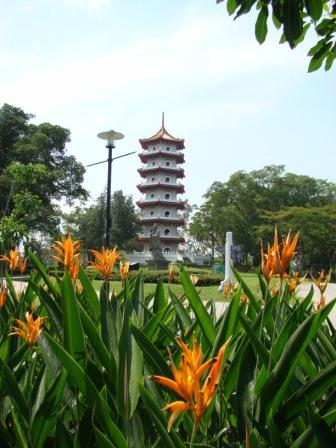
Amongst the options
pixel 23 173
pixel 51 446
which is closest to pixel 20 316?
pixel 51 446

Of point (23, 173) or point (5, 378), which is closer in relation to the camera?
point (5, 378)

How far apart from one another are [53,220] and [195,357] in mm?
31871

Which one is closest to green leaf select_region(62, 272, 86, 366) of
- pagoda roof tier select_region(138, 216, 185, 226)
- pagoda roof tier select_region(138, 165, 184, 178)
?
pagoda roof tier select_region(138, 216, 185, 226)

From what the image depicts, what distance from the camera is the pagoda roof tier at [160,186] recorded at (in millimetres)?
45625

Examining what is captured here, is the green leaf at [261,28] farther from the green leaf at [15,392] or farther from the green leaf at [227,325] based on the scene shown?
the green leaf at [15,392]

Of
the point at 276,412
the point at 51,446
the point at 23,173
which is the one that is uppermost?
the point at 23,173

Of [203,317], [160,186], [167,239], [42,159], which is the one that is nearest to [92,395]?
[203,317]

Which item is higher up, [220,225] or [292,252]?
[220,225]

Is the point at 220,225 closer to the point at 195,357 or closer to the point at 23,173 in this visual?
the point at 23,173

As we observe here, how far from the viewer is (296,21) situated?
1793mm

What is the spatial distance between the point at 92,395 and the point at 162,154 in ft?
151

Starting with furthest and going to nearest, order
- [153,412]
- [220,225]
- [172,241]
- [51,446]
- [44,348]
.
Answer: [172,241]
[220,225]
[44,348]
[51,446]
[153,412]

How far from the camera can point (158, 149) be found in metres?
46.9

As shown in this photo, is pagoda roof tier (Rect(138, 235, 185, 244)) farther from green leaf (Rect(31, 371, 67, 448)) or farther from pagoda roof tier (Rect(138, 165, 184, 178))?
green leaf (Rect(31, 371, 67, 448))
